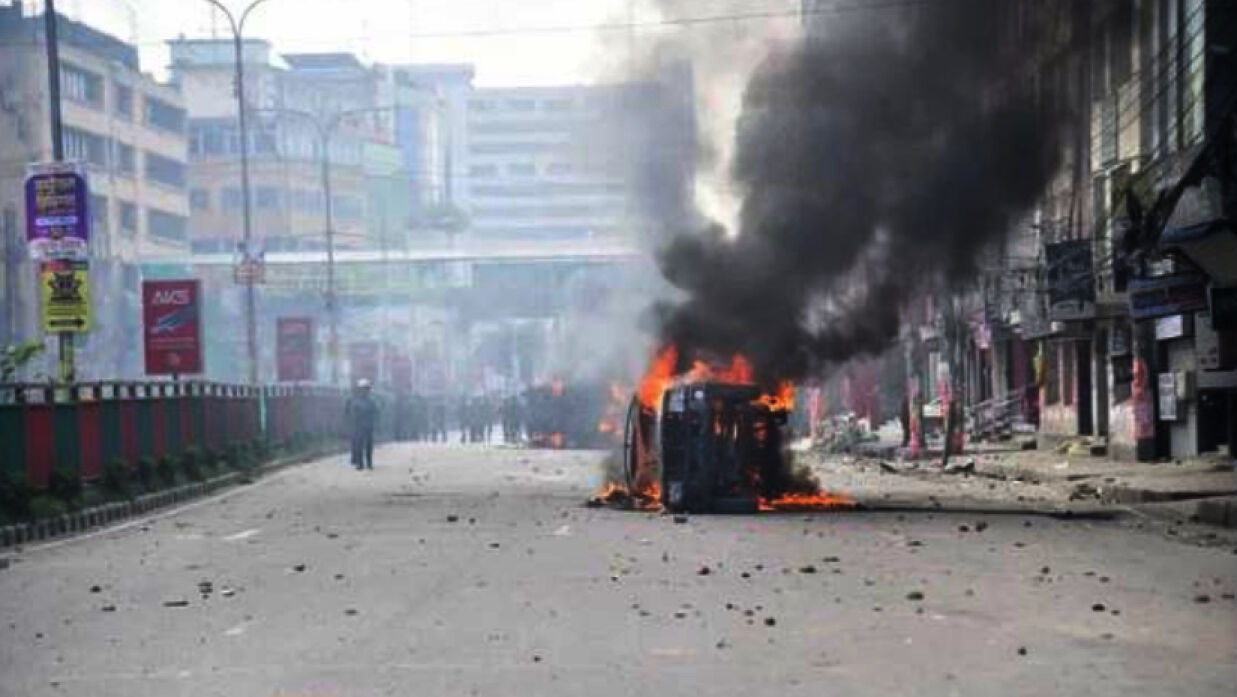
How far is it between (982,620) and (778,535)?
5494 mm

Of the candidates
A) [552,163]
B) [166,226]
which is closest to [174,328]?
[552,163]

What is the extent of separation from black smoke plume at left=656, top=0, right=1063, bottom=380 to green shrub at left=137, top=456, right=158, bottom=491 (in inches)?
275

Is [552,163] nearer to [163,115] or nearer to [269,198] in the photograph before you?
[163,115]

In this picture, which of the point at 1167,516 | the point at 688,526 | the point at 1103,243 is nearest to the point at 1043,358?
the point at 1103,243

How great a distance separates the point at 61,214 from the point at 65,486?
3.77m

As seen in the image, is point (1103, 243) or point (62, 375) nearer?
point (62, 375)

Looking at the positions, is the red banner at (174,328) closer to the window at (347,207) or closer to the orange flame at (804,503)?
the orange flame at (804,503)

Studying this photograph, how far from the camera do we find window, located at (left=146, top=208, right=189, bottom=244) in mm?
70875

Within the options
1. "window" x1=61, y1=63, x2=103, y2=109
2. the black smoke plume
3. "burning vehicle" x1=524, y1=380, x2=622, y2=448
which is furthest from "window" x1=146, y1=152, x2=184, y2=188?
the black smoke plume

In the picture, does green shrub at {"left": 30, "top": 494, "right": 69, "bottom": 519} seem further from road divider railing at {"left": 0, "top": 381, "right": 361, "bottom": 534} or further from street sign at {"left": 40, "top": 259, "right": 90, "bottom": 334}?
A: street sign at {"left": 40, "top": 259, "right": 90, "bottom": 334}

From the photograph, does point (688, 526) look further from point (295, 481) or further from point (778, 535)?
point (295, 481)

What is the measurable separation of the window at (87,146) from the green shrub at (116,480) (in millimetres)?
44032

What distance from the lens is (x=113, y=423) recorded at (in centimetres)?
2034

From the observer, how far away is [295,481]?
1045 inches
